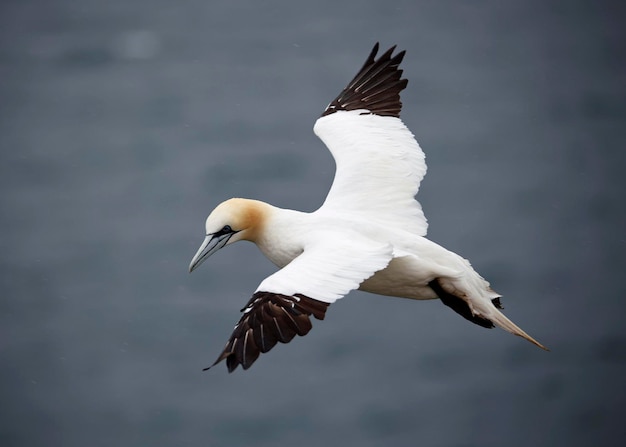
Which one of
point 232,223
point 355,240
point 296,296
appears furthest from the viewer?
point 232,223

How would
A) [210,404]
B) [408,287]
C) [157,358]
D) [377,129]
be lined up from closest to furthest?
[408,287]
[377,129]
[210,404]
[157,358]

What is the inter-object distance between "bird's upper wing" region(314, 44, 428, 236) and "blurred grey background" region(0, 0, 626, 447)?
32.8 ft

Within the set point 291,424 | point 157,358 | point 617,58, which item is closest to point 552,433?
point 291,424

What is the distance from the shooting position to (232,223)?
10156 mm

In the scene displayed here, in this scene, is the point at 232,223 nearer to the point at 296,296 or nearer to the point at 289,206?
the point at 296,296

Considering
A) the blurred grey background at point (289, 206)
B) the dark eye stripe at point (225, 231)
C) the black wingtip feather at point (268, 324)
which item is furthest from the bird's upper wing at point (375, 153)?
the blurred grey background at point (289, 206)

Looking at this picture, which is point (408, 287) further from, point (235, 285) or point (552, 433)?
point (552, 433)

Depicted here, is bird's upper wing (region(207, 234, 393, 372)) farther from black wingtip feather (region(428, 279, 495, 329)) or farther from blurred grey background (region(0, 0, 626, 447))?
blurred grey background (region(0, 0, 626, 447))

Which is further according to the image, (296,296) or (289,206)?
(289,206)

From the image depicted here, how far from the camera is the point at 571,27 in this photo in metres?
31.4

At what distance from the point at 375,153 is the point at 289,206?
11956 millimetres

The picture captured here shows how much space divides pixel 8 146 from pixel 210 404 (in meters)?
9.09

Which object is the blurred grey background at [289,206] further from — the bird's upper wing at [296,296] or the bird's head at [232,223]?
the bird's upper wing at [296,296]

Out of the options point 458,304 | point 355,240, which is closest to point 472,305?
point 458,304
